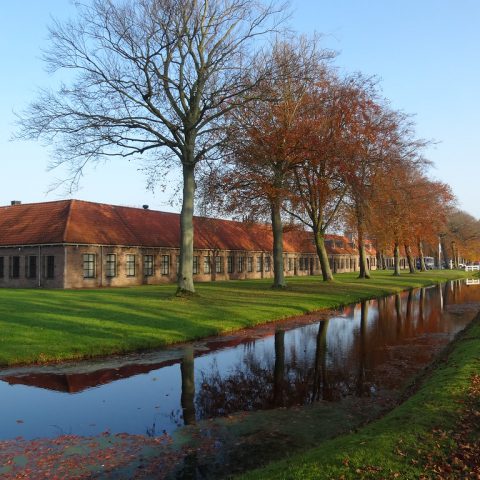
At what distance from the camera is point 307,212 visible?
129ft

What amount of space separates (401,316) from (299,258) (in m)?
43.2

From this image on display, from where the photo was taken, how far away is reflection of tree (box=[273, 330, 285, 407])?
9492 millimetres

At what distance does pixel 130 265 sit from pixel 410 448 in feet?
118

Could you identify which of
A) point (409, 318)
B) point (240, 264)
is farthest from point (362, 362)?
point (240, 264)

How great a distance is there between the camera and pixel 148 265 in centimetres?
4175

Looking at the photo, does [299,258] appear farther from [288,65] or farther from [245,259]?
[288,65]

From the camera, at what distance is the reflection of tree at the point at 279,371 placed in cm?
949

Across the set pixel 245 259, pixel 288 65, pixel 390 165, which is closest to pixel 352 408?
pixel 288 65

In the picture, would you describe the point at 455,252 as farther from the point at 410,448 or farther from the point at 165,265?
the point at 410,448

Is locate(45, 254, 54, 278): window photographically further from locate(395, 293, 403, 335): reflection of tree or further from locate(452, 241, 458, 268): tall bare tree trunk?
locate(452, 241, 458, 268): tall bare tree trunk

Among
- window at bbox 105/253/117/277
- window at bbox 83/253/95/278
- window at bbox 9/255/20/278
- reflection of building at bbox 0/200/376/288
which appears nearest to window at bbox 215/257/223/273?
reflection of building at bbox 0/200/376/288

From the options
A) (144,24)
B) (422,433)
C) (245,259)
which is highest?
(144,24)

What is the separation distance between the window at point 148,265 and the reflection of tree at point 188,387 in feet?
92.8

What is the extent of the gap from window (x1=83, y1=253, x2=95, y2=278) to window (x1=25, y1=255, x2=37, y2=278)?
11.8ft
